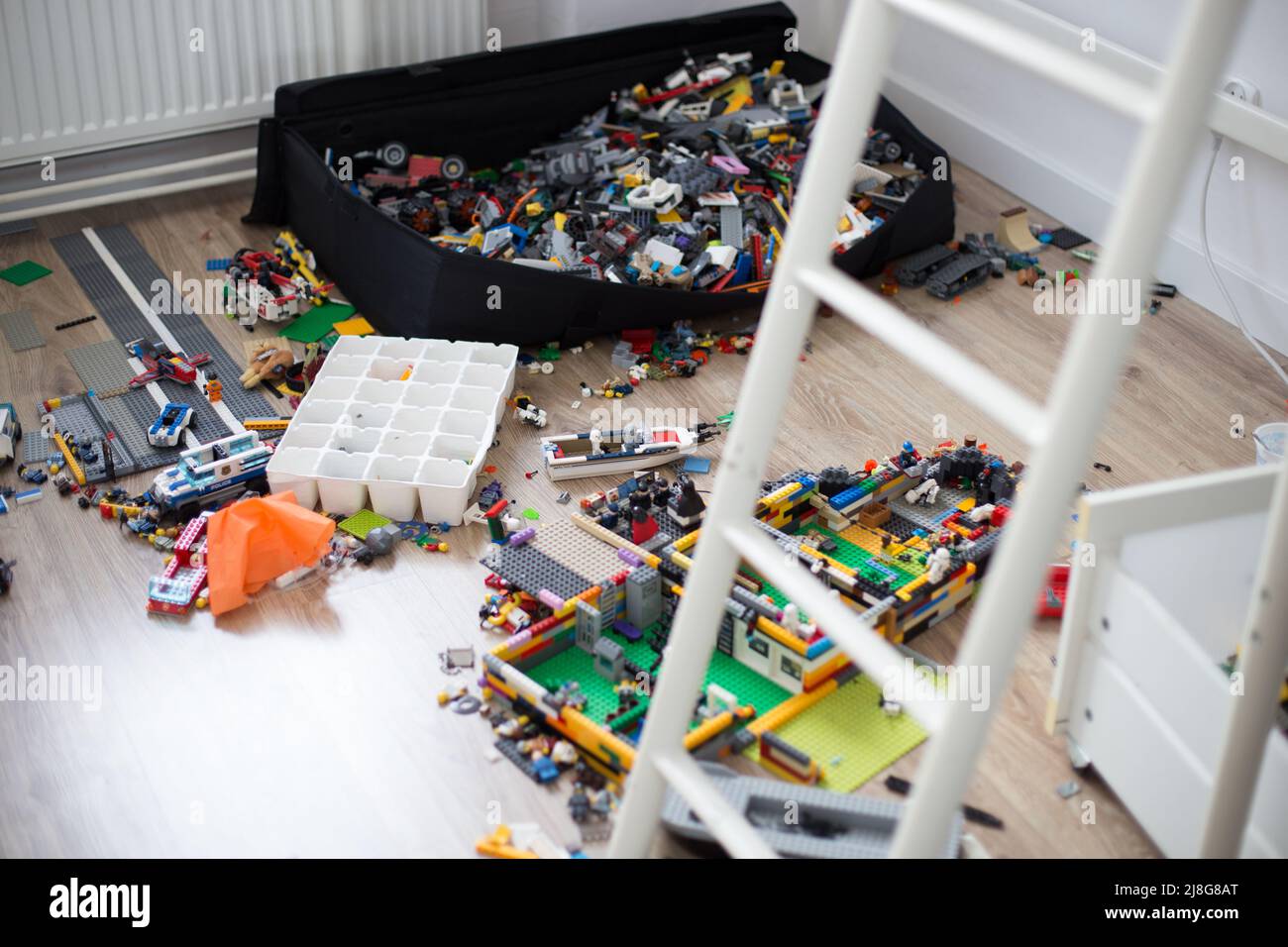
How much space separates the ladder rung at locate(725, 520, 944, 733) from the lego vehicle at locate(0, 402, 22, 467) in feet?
6.02

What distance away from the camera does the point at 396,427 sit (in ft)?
9.00

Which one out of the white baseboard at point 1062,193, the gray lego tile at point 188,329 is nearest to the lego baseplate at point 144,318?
the gray lego tile at point 188,329

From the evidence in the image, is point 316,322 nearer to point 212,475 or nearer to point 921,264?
point 212,475

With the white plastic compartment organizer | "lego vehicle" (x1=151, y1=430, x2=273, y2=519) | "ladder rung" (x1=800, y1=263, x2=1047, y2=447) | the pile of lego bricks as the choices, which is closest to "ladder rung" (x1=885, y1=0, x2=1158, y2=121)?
"ladder rung" (x1=800, y1=263, x2=1047, y2=447)

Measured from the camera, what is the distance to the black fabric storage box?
9.88 ft

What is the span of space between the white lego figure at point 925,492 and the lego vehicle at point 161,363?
160 centimetres

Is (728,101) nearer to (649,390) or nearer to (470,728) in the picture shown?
(649,390)

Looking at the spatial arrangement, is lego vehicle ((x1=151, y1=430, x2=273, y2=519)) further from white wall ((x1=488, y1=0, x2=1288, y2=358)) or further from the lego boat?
white wall ((x1=488, y1=0, x2=1288, y2=358))

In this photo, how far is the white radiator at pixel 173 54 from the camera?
3.35 m

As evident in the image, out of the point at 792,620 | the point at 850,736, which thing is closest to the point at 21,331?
the point at 792,620

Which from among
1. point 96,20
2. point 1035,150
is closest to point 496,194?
point 96,20

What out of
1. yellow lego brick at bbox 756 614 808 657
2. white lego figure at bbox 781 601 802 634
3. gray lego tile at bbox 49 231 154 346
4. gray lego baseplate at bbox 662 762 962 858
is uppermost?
yellow lego brick at bbox 756 614 808 657

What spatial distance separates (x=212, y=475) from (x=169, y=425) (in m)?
0.26
